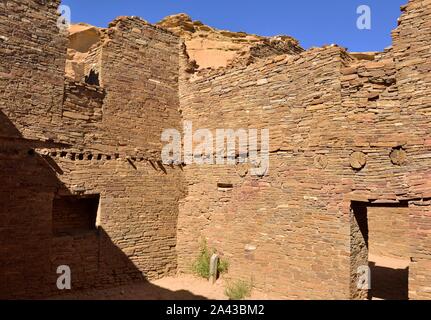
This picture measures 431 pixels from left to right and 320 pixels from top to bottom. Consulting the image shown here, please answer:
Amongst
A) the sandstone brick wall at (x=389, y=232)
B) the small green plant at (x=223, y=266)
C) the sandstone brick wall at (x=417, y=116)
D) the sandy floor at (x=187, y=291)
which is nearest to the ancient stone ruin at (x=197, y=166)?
the sandstone brick wall at (x=417, y=116)

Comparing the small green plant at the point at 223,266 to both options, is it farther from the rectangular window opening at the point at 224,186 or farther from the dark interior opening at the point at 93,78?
the dark interior opening at the point at 93,78

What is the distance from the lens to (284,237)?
836 centimetres

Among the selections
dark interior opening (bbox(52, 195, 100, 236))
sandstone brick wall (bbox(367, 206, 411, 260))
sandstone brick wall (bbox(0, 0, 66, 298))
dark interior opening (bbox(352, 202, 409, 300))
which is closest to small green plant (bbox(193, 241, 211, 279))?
dark interior opening (bbox(52, 195, 100, 236))

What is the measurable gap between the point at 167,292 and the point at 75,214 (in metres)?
3.21

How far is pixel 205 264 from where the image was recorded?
9.93 m

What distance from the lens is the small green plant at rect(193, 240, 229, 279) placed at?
963cm

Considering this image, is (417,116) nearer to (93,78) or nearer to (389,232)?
(93,78)

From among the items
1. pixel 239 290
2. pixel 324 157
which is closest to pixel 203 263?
pixel 239 290

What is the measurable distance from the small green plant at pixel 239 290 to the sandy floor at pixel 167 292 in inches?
4.8

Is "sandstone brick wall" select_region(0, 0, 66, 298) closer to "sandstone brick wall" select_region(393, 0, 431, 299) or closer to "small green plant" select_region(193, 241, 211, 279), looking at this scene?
"small green plant" select_region(193, 241, 211, 279)

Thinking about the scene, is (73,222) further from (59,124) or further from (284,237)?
(284,237)

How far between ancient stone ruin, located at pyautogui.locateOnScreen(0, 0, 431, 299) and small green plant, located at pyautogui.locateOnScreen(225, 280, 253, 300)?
326mm

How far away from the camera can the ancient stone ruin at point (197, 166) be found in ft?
23.3

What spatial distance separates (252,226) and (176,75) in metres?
5.24
